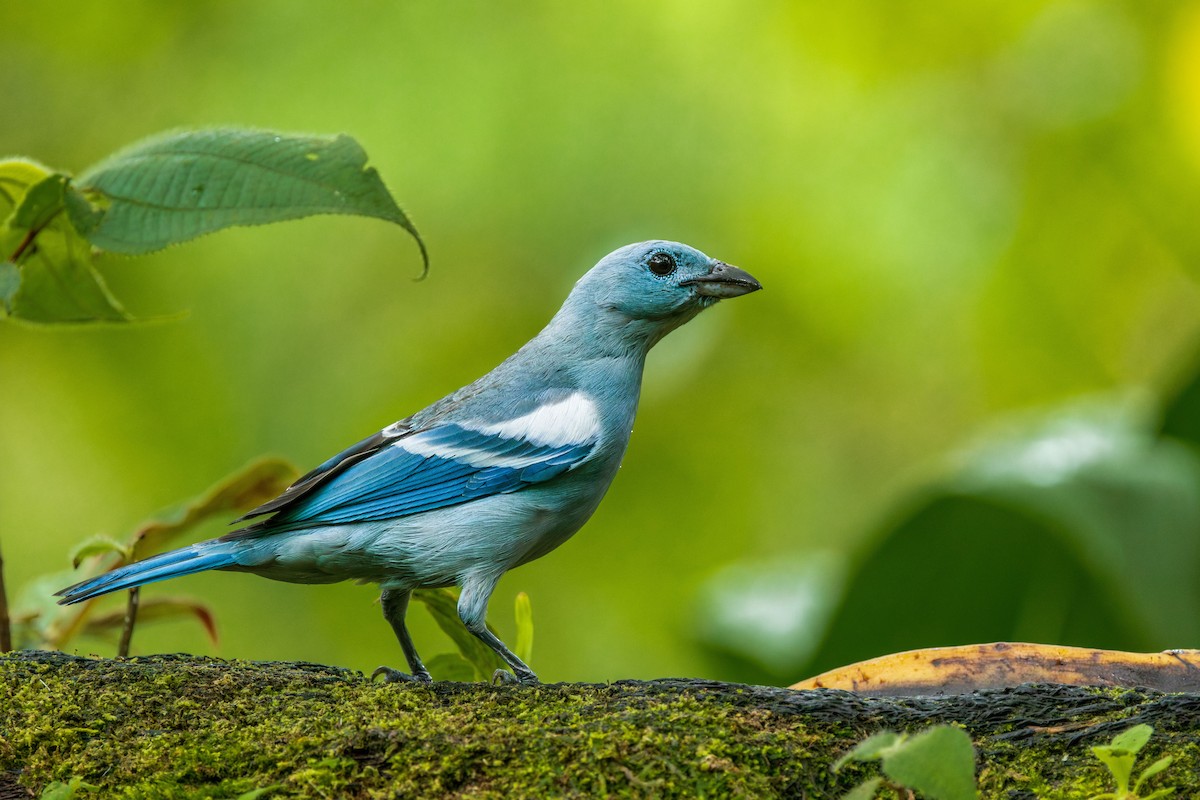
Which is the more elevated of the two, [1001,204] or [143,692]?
[1001,204]

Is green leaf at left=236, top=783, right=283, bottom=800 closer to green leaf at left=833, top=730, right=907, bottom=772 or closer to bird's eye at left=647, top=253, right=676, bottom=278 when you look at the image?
green leaf at left=833, top=730, right=907, bottom=772

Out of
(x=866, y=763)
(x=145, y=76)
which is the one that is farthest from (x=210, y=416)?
(x=866, y=763)

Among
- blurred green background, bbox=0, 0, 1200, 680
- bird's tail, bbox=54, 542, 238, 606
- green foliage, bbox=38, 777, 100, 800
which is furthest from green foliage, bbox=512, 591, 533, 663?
blurred green background, bbox=0, 0, 1200, 680

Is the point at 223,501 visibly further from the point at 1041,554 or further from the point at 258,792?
the point at 1041,554

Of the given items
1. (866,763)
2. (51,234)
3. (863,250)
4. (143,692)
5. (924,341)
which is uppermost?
(863,250)

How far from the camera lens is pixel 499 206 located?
7523 millimetres

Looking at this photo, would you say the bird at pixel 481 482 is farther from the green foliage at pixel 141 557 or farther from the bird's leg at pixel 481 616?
the green foliage at pixel 141 557

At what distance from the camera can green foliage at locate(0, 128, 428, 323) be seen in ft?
9.62

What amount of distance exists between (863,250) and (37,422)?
5130mm

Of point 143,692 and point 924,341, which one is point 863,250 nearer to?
point 924,341

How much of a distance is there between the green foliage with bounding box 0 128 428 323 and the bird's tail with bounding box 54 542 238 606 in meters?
0.76

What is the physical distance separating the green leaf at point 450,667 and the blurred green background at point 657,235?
3470 millimetres

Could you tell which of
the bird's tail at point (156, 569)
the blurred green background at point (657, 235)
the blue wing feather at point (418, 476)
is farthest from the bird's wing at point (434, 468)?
the blurred green background at point (657, 235)

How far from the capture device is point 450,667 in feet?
12.0
